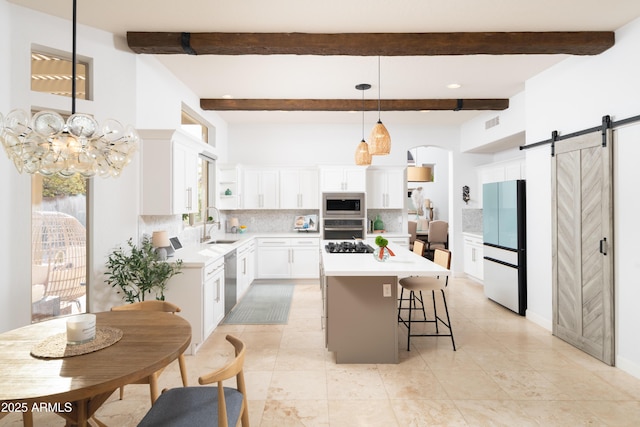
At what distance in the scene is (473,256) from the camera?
6.58 meters

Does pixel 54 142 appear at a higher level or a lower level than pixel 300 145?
lower

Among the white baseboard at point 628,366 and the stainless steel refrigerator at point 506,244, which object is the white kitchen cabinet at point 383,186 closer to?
the stainless steel refrigerator at point 506,244

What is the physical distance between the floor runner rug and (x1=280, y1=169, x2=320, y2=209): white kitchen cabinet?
5.01ft

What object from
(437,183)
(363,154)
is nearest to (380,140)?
(363,154)

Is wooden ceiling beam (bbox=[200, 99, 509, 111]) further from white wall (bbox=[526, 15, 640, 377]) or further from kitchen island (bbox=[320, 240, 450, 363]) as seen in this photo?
kitchen island (bbox=[320, 240, 450, 363])

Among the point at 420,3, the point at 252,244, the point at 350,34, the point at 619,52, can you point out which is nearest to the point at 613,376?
the point at 619,52

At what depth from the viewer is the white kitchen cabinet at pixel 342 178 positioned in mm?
6568

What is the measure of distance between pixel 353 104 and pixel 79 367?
4.85m

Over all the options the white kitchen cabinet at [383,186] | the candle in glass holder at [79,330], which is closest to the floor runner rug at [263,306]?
the white kitchen cabinet at [383,186]

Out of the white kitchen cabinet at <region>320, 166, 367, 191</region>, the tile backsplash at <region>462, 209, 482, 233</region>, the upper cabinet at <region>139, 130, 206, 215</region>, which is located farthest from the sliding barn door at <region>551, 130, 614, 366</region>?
the upper cabinet at <region>139, 130, 206, 215</region>

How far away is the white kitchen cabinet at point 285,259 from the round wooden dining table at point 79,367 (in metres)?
4.35

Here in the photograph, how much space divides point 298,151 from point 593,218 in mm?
4828

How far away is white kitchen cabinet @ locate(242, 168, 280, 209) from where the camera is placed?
6.74m

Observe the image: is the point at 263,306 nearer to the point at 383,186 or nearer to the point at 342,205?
the point at 342,205
